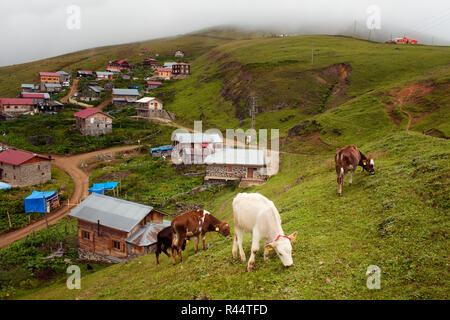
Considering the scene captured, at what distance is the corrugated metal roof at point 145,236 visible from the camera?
75.9 ft

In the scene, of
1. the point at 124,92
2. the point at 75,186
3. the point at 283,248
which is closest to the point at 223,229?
the point at 283,248

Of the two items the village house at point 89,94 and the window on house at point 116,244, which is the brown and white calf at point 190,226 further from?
the village house at point 89,94

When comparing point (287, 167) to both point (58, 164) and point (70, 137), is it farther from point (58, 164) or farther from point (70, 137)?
point (70, 137)

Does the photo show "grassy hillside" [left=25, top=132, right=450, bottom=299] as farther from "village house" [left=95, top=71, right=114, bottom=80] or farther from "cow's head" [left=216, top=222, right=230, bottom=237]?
"village house" [left=95, top=71, right=114, bottom=80]

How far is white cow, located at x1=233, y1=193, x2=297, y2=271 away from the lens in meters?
9.48

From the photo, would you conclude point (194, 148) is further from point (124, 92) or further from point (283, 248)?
point (124, 92)

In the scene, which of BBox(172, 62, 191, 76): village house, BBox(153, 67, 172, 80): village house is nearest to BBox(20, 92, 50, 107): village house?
BBox(153, 67, 172, 80): village house

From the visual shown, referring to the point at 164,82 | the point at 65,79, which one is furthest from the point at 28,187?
the point at 65,79

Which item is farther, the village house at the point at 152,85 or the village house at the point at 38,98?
the village house at the point at 152,85

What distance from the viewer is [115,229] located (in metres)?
24.0

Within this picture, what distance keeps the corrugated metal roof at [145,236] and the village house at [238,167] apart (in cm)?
1700

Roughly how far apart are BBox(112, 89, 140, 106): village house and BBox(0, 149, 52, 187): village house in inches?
2330

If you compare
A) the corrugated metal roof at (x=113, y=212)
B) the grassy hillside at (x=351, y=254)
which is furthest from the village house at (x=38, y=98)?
the grassy hillside at (x=351, y=254)
